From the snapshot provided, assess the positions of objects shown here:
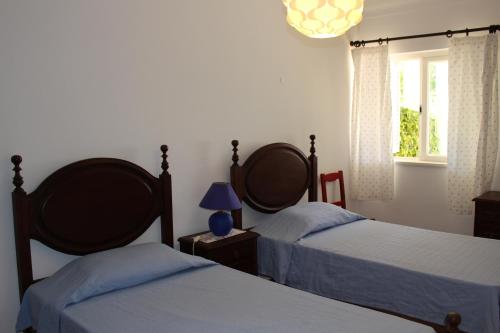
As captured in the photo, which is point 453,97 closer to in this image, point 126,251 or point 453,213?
point 453,213

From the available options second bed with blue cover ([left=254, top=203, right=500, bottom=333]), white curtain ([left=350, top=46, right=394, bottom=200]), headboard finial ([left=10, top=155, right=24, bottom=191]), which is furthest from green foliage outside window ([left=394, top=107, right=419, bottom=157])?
headboard finial ([left=10, top=155, right=24, bottom=191])

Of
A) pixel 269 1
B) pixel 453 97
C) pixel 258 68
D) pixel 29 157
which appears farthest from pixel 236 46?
pixel 453 97

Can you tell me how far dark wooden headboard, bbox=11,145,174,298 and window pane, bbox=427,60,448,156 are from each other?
2812 mm

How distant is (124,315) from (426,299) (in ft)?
5.20

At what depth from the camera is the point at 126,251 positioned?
8.06ft

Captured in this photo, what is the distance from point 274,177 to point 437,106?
1.90 m

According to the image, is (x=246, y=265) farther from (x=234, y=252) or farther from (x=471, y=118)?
(x=471, y=118)

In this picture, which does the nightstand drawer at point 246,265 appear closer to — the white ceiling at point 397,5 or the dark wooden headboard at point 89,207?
the dark wooden headboard at point 89,207

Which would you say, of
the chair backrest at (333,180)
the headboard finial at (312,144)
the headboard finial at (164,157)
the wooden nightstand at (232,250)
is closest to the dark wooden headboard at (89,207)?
the headboard finial at (164,157)

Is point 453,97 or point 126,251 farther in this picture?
point 453,97

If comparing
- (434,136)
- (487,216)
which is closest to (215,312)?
(487,216)

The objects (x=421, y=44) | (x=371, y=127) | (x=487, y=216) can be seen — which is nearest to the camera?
(x=487, y=216)

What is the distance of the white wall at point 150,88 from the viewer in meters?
2.33

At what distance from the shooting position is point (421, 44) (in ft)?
14.1
